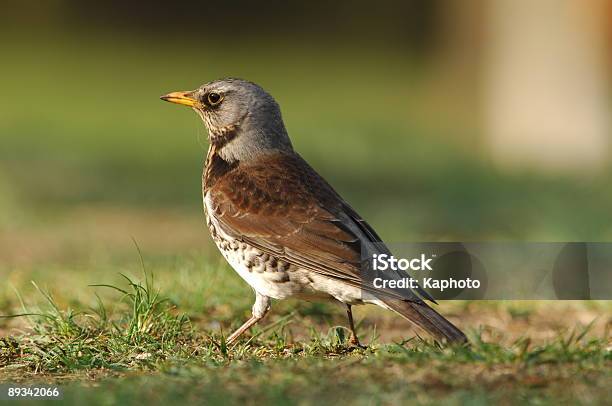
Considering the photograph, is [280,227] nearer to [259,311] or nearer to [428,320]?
[259,311]

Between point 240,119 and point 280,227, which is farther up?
point 240,119

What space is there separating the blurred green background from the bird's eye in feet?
9.02

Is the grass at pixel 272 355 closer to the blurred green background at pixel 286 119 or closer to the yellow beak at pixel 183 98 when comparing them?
the yellow beak at pixel 183 98

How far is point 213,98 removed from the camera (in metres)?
6.79

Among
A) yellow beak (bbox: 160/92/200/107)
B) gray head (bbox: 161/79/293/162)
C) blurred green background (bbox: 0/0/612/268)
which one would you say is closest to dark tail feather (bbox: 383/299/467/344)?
gray head (bbox: 161/79/293/162)

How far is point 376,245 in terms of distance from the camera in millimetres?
5840

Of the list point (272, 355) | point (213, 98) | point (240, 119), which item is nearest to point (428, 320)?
point (272, 355)

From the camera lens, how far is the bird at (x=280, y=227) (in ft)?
18.2

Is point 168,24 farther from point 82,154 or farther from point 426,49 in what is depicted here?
point 82,154

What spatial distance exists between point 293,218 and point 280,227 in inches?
3.4

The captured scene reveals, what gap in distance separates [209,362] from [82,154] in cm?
958

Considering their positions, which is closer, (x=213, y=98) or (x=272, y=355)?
(x=272, y=355)

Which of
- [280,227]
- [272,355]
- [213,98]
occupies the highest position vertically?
[213,98]

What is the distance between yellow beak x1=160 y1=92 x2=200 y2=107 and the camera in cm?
682
